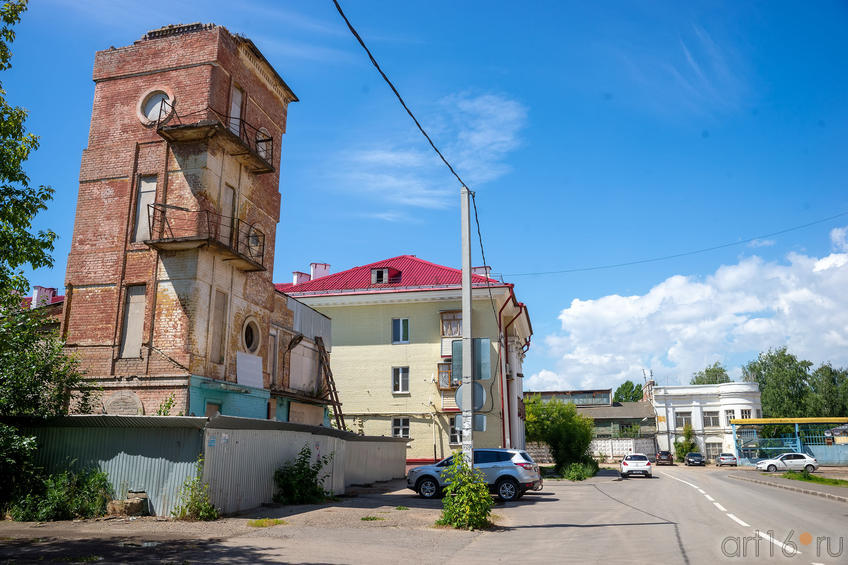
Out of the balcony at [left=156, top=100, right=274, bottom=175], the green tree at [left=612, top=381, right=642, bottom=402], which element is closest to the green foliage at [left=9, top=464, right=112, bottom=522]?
the balcony at [left=156, top=100, right=274, bottom=175]

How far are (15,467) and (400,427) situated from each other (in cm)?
2322

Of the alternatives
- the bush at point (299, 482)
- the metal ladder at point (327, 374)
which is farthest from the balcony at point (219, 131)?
the bush at point (299, 482)

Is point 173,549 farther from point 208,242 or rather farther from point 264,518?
point 208,242

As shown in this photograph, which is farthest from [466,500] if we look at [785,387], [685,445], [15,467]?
[785,387]

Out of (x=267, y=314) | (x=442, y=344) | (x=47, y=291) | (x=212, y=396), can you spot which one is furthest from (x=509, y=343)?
(x=47, y=291)

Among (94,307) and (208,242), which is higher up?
(208,242)

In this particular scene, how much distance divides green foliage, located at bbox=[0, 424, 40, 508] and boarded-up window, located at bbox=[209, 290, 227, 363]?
234 inches

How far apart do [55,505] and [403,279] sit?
26.4 meters

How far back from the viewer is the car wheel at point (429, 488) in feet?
66.9

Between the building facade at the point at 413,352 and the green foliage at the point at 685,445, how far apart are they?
111 ft

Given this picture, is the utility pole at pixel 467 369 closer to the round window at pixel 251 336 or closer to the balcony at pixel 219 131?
the balcony at pixel 219 131

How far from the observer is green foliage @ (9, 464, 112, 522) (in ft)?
44.1

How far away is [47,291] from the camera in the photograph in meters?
39.7

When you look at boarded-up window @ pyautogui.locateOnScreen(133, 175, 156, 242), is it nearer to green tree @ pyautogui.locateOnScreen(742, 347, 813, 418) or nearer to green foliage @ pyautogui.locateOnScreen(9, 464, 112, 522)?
green foliage @ pyautogui.locateOnScreen(9, 464, 112, 522)
